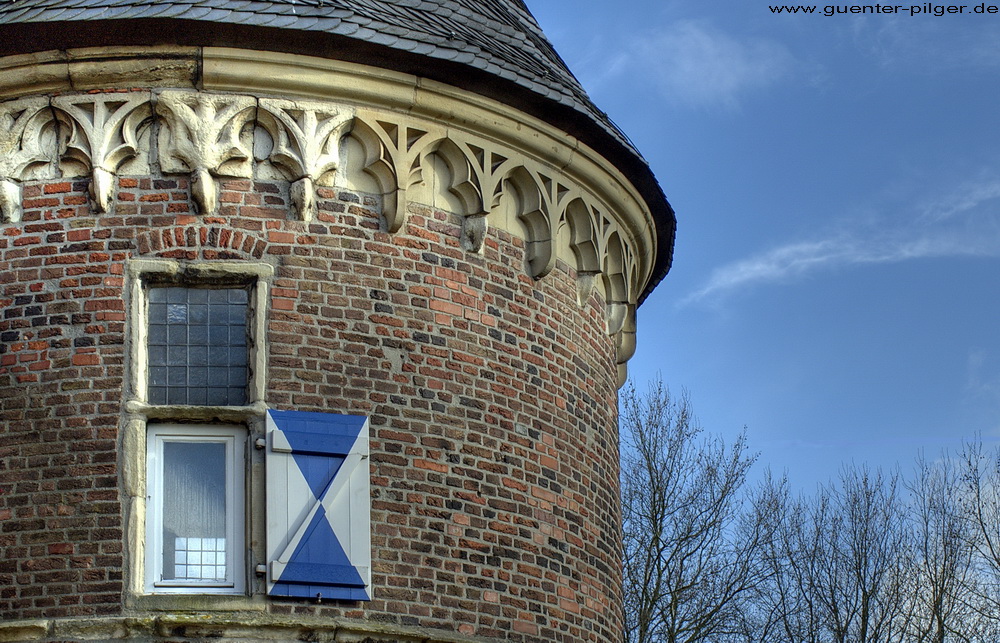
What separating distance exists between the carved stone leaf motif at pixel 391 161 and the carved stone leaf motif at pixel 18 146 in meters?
2.03

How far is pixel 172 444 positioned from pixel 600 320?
359 cm

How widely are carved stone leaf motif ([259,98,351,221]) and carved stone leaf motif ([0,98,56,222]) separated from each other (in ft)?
4.71

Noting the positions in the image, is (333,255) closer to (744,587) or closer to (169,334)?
(169,334)

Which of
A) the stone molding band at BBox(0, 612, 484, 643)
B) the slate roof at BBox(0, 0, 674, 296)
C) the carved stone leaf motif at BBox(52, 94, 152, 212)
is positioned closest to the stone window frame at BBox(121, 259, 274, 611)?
the stone molding band at BBox(0, 612, 484, 643)

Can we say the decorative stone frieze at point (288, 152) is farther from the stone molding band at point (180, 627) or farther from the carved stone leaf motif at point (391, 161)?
the stone molding band at point (180, 627)

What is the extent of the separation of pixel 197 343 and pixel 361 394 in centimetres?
Answer: 108

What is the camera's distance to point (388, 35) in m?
11.0

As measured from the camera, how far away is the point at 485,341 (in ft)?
36.6

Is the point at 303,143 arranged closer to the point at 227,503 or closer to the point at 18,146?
the point at 18,146

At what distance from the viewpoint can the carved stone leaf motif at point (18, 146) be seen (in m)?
10.8

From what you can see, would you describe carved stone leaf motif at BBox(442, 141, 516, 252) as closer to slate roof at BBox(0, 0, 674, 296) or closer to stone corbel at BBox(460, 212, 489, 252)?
stone corbel at BBox(460, 212, 489, 252)

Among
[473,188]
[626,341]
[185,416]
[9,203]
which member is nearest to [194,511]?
[185,416]

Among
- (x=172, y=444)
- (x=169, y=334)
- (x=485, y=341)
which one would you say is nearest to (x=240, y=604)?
(x=172, y=444)

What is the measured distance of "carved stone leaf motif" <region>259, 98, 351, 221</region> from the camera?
425 inches
